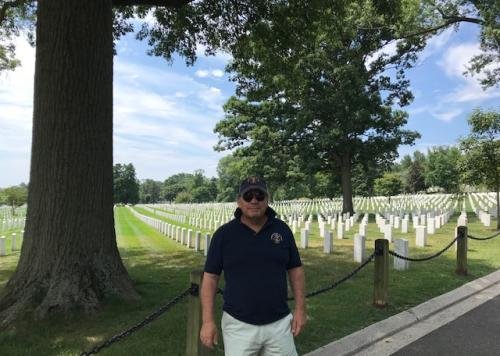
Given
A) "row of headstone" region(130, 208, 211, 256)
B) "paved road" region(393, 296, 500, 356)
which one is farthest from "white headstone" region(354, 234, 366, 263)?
"row of headstone" region(130, 208, 211, 256)

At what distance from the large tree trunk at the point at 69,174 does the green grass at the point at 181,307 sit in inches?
18.2

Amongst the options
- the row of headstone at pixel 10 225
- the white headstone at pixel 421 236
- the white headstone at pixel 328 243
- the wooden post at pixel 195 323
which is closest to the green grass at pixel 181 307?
the white headstone at pixel 328 243

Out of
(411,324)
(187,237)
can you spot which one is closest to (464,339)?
(411,324)

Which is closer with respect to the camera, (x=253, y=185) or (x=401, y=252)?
(x=253, y=185)

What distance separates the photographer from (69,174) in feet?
20.3

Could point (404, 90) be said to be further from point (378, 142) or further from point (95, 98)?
point (95, 98)

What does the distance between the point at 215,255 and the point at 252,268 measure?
11.1 inches

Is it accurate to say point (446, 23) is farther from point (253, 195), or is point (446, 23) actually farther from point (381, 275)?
point (253, 195)

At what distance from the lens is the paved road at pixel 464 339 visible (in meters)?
5.12

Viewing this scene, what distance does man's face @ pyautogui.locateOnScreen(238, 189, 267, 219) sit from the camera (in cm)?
312

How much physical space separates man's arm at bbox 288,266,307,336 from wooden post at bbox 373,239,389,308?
379 cm

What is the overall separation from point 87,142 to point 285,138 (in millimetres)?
24557

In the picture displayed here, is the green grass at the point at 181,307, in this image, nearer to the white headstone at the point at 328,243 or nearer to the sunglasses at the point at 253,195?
the white headstone at the point at 328,243

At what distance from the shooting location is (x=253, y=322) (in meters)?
3.04
